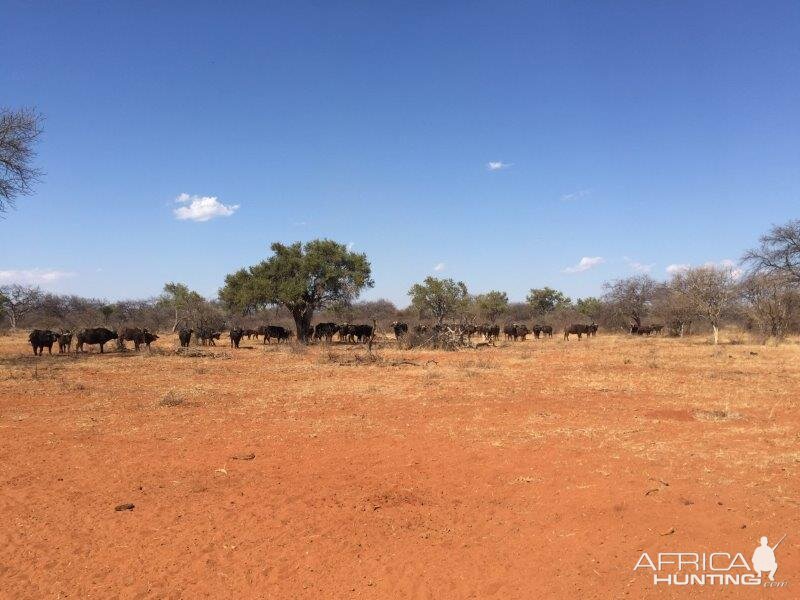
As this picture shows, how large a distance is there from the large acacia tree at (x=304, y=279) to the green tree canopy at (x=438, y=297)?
769 cm

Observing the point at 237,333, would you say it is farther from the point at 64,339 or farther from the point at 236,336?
the point at 64,339

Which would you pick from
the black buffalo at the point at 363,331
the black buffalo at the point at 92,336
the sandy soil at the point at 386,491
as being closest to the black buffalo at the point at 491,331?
the black buffalo at the point at 363,331

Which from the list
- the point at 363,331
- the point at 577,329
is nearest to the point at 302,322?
the point at 363,331

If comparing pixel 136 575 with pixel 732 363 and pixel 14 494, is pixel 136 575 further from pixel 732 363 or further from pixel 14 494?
pixel 732 363

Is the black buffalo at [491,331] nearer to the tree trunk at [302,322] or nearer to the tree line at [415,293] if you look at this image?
the tree line at [415,293]

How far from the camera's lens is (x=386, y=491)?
6812mm

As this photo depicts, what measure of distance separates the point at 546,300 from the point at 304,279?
2074 inches

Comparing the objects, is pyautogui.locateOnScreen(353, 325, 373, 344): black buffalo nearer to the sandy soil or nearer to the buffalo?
the buffalo

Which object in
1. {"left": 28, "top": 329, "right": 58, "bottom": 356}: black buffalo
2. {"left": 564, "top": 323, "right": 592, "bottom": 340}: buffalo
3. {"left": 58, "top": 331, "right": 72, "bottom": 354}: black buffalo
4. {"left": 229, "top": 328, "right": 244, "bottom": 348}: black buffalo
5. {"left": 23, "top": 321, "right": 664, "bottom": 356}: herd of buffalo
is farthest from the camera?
{"left": 564, "top": 323, "right": 592, "bottom": 340}: buffalo

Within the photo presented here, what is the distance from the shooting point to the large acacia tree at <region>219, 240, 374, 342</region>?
111 feet

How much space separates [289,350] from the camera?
2870cm

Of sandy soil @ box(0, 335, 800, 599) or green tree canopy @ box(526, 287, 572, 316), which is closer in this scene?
sandy soil @ box(0, 335, 800, 599)

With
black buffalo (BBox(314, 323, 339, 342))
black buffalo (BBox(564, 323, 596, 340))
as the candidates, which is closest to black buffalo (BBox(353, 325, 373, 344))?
black buffalo (BBox(314, 323, 339, 342))

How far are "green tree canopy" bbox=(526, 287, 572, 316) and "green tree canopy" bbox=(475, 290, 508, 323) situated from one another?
17.2 m
